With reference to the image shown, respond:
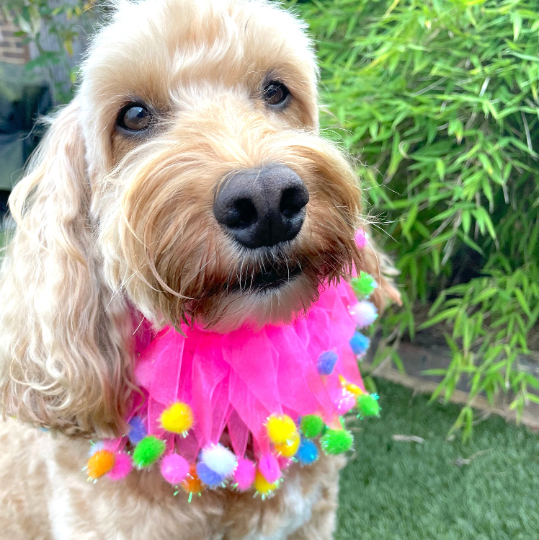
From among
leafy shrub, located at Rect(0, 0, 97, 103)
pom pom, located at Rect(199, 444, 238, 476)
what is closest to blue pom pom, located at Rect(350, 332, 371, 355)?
pom pom, located at Rect(199, 444, 238, 476)

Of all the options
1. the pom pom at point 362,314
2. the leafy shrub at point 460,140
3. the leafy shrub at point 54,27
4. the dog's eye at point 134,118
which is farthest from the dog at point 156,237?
the leafy shrub at point 54,27

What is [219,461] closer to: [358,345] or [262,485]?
[262,485]

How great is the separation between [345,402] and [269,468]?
1.06ft

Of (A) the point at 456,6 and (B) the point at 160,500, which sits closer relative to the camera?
(B) the point at 160,500

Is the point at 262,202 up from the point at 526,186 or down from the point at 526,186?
up

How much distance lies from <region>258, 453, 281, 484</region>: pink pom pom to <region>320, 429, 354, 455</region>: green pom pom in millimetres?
149

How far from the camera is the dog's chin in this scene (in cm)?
100

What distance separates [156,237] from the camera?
0.98m

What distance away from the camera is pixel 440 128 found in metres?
2.16

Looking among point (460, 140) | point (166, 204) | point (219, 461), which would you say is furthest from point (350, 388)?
point (460, 140)

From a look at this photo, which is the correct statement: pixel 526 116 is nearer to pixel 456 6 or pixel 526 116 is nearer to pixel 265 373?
pixel 456 6

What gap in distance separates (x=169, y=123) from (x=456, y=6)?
149 centimetres

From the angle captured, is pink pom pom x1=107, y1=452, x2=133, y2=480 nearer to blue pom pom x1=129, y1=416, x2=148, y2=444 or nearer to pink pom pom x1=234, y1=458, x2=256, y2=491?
blue pom pom x1=129, y1=416, x2=148, y2=444

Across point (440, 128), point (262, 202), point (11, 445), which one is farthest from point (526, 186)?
point (11, 445)
